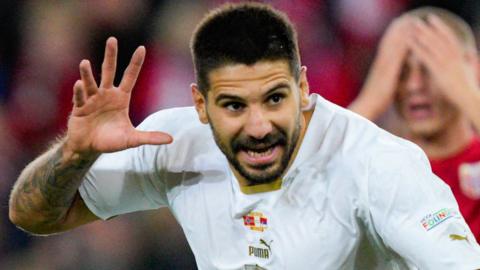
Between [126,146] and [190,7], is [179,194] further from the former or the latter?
[190,7]

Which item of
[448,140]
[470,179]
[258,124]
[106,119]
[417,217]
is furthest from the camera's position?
[448,140]

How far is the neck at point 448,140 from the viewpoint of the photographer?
3883 millimetres

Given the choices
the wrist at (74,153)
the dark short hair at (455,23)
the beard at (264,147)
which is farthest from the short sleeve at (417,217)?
the dark short hair at (455,23)

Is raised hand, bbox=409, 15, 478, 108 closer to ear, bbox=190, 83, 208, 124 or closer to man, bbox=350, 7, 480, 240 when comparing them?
man, bbox=350, 7, 480, 240

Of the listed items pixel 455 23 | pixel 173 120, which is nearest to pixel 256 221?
pixel 173 120

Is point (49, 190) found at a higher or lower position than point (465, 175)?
higher

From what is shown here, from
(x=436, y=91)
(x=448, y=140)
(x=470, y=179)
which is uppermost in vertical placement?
(x=436, y=91)

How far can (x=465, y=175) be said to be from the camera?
3.83m

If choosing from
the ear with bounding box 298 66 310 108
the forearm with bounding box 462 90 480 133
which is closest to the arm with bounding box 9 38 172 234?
the ear with bounding box 298 66 310 108

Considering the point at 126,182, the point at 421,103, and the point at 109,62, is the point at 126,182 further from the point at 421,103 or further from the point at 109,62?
the point at 421,103

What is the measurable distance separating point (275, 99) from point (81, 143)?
56 cm

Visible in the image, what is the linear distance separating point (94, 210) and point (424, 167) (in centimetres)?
107

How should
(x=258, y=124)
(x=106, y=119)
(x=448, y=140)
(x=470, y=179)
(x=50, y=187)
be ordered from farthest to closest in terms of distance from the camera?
(x=448, y=140), (x=470, y=179), (x=50, y=187), (x=106, y=119), (x=258, y=124)

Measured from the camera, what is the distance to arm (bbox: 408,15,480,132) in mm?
3861
